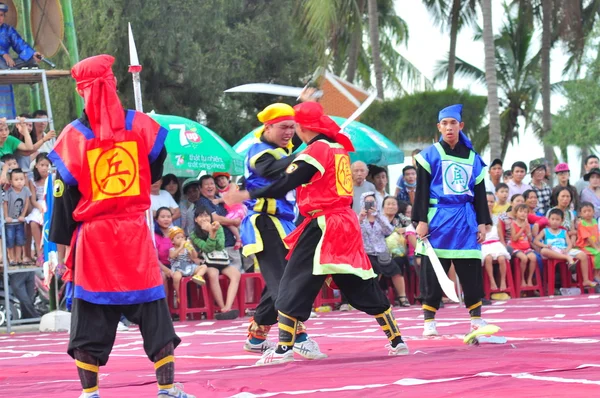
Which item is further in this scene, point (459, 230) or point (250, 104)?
point (250, 104)

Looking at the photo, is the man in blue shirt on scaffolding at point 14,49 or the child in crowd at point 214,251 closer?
the child in crowd at point 214,251

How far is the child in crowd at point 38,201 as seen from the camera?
45.1 ft

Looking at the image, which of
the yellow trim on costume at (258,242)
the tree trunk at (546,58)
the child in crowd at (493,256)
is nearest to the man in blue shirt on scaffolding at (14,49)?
the child in crowd at (493,256)

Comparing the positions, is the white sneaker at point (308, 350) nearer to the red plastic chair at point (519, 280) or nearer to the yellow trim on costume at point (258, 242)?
the yellow trim on costume at point (258, 242)

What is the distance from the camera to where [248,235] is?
27.8 ft

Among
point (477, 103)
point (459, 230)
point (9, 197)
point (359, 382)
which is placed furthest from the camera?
point (477, 103)

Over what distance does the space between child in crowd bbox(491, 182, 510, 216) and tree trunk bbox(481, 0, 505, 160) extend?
709 centimetres

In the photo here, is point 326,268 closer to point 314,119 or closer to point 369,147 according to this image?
point 314,119

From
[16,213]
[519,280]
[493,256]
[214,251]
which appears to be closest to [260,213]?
[214,251]

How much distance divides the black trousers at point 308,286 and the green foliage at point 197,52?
17.6m

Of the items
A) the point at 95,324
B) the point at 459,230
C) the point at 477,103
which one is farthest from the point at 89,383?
the point at 477,103

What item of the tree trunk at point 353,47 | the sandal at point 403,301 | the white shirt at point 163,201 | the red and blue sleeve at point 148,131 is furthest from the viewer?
the tree trunk at point 353,47

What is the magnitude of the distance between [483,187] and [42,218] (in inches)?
258

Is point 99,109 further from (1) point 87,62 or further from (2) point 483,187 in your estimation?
(2) point 483,187
